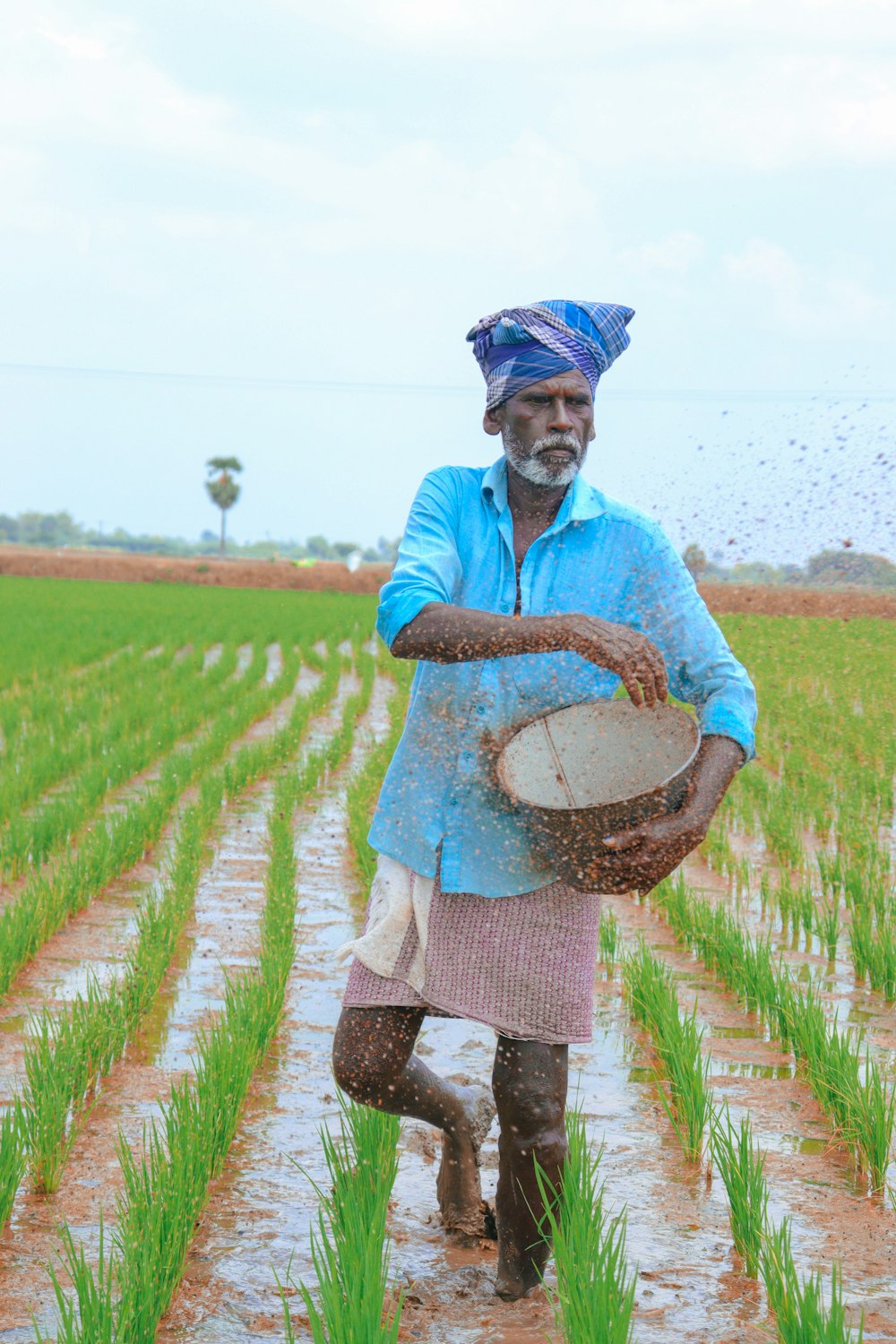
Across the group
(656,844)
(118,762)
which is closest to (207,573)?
(118,762)

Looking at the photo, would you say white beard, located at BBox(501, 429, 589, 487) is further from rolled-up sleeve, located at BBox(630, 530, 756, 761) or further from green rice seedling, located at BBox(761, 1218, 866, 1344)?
green rice seedling, located at BBox(761, 1218, 866, 1344)

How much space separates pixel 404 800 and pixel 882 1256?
3.52 feet

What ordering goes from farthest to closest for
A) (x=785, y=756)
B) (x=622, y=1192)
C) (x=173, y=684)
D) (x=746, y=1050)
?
(x=173, y=684) < (x=785, y=756) < (x=746, y=1050) < (x=622, y=1192)

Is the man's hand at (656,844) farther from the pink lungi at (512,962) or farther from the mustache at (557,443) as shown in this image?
the mustache at (557,443)

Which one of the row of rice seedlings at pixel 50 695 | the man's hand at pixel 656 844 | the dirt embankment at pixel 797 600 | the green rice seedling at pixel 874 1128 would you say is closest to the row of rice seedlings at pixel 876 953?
the green rice seedling at pixel 874 1128

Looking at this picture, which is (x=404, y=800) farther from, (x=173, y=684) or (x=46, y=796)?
(x=173, y=684)

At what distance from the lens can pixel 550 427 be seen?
7.15ft

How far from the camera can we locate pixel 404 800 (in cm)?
224

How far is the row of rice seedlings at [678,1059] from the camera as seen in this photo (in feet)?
9.04

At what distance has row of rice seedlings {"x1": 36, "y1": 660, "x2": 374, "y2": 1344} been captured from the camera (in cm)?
184

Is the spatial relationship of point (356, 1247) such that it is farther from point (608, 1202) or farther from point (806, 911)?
point (806, 911)

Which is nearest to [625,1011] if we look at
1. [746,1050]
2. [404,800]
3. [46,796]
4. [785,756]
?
[746,1050]

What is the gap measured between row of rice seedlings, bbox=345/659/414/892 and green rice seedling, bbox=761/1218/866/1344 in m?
1.89

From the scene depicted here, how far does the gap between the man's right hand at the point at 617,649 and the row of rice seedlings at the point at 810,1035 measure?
101 cm
